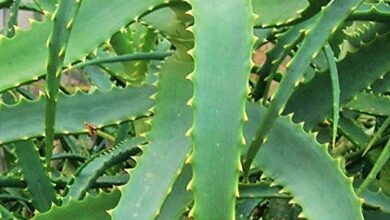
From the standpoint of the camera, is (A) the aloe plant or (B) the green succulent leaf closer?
(A) the aloe plant

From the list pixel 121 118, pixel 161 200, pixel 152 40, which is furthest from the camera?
pixel 152 40

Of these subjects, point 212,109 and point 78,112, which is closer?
point 212,109

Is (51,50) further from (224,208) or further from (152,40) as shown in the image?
(152,40)

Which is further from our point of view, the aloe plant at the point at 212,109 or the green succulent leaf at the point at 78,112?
the green succulent leaf at the point at 78,112

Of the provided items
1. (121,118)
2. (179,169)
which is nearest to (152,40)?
(121,118)

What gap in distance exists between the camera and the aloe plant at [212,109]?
0.52 metres

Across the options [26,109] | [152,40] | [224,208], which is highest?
[224,208]

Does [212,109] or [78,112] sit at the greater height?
[212,109]

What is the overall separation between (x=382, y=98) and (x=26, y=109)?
301mm

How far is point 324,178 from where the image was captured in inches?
25.3

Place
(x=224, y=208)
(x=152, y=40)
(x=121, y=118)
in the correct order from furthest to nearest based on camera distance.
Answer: (x=152, y=40) → (x=121, y=118) → (x=224, y=208)

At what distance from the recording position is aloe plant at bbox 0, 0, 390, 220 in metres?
0.52

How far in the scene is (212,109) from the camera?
1.68ft

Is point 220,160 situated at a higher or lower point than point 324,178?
higher
